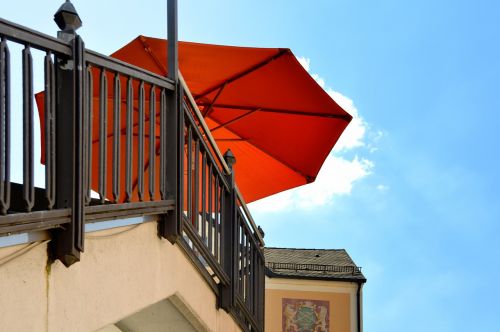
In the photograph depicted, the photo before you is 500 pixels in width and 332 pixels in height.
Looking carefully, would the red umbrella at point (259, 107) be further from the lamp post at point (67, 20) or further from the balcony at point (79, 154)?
the lamp post at point (67, 20)

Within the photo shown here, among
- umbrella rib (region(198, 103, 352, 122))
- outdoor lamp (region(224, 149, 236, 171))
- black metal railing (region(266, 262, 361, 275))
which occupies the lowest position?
outdoor lamp (region(224, 149, 236, 171))

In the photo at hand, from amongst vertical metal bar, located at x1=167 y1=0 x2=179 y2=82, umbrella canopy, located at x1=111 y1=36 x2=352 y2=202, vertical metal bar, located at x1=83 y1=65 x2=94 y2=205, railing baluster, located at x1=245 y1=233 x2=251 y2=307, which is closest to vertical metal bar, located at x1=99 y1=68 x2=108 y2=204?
vertical metal bar, located at x1=83 y1=65 x2=94 y2=205

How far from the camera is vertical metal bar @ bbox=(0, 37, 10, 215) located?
Result: 5.40ft

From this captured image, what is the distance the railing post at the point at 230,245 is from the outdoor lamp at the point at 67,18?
5.88 ft

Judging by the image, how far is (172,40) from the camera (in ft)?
9.48

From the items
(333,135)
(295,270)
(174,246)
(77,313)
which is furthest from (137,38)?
(295,270)

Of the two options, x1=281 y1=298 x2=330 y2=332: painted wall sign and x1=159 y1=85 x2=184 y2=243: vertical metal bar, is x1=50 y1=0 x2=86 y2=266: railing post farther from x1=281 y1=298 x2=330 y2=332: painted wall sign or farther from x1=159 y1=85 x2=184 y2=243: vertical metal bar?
x1=281 y1=298 x2=330 y2=332: painted wall sign

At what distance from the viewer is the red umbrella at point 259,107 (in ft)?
17.7

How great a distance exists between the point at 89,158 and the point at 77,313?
0.56 metres

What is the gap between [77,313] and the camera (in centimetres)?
196

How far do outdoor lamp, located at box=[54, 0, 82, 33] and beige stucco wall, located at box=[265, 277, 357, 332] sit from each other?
645 cm

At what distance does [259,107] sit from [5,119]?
4.71 metres

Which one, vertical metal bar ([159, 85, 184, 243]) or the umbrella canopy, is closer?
vertical metal bar ([159, 85, 184, 243])

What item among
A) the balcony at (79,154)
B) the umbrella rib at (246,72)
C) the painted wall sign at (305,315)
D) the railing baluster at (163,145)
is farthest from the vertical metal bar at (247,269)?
the painted wall sign at (305,315)
